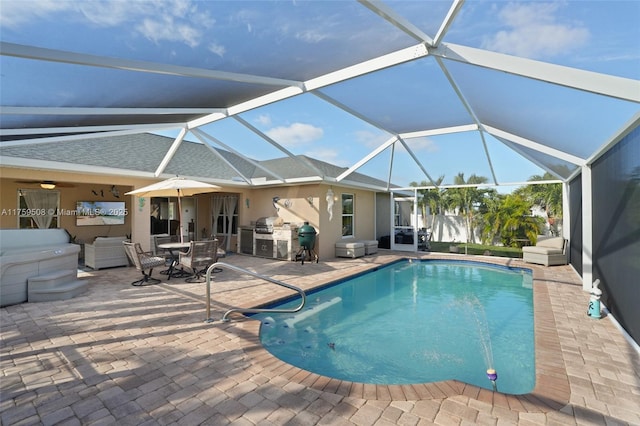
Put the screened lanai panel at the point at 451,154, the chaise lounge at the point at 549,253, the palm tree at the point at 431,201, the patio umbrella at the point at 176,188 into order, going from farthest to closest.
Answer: the palm tree at the point at 431,201
the chaise lounge at the point at 549,253
the screened lanai panel at the point at 451,154
the patio umbrella at the point at 176,188

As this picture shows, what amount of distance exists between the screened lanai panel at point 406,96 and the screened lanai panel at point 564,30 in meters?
1.38

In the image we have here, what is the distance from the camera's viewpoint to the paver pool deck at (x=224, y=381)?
2.80 m

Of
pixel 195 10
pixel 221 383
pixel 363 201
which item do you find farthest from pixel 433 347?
pixel 363 201

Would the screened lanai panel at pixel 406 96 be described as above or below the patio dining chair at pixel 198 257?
above

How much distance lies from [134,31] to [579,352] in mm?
6915

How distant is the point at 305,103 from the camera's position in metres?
7.51

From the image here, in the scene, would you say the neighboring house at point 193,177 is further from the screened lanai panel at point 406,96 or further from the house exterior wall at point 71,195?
the screened lanai panel at point 406,96

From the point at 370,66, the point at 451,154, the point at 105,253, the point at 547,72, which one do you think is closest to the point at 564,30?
the point at 547,72

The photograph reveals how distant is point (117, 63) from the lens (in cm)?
354

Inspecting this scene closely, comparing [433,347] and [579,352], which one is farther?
[433,347]

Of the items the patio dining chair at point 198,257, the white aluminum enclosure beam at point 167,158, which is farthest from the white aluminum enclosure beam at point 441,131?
the white aluminum enclosure beam at point 167,158

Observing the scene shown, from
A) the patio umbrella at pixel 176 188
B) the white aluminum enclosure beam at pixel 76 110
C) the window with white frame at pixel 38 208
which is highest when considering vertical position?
→ the white aluminum enclosure beam at pixel 76 110

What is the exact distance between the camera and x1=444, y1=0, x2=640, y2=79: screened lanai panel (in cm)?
291

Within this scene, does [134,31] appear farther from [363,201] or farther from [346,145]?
[363,201]
